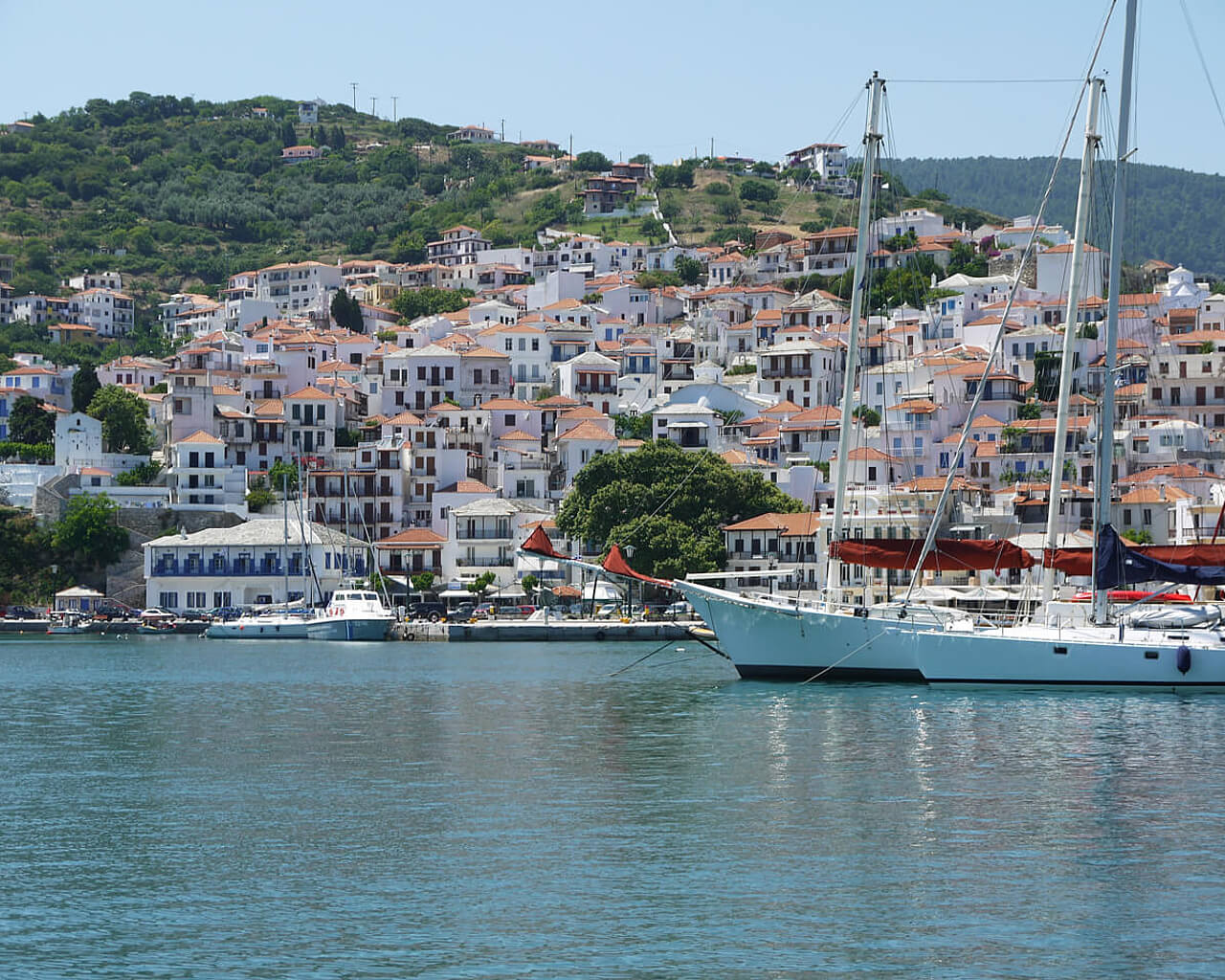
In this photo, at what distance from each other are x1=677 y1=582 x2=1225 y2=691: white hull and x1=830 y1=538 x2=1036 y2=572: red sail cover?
5.18 feet

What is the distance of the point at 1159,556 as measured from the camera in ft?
131

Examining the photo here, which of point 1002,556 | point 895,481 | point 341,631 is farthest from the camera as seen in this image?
point 895,481

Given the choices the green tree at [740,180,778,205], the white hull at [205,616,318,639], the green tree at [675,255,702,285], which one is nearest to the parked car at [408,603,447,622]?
the white hull at [205,616,318,639]

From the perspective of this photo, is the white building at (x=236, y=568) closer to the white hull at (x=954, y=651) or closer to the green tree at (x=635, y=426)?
the green tree at (x=635, y=426)

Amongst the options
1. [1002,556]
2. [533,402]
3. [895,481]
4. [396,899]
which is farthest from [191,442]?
[396,899]

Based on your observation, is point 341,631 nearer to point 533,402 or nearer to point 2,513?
point 2,513

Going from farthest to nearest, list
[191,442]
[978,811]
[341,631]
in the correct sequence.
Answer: [191,442]
[341,631]
[978,811]

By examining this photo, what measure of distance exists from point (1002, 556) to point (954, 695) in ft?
14.5

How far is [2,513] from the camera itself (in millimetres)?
88438

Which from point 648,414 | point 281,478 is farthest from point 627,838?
point 648,414

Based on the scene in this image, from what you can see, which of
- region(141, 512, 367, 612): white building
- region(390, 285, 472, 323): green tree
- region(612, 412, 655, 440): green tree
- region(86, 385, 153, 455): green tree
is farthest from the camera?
region(390, 285, 472, 323): green tree

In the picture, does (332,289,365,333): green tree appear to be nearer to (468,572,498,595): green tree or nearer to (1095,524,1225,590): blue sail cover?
(468,572,498,595): green tree

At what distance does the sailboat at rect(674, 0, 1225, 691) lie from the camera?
3806 centimetres

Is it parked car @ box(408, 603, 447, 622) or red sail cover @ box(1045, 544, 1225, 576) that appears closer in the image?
red sail cover @ box(1045, 544, 1225, 576)
